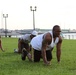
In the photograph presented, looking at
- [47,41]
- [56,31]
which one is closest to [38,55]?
[47,41]

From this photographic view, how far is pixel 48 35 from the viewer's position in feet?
29.9

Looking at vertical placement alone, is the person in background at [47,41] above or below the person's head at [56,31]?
below

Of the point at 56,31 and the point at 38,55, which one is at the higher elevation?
the point at 56,31

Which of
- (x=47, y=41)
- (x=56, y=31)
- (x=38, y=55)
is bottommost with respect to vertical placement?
(x=38, y=55)

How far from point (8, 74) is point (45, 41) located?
1.86 meters

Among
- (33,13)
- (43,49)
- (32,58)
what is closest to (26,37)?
(32,58)

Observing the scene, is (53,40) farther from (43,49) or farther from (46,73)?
(46,73)

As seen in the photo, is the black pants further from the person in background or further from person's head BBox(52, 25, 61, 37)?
person's head BBox(52, 25, 61, 37)

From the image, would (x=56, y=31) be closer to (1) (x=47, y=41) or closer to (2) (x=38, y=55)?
(1) (x=47, y=41)

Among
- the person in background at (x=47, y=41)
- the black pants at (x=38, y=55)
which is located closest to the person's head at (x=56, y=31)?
the person in background at (x=47, y=41)

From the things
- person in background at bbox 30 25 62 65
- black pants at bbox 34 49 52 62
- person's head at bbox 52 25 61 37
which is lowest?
black pants at bbox 34 49 52 62

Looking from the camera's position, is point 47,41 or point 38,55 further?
point 38,55

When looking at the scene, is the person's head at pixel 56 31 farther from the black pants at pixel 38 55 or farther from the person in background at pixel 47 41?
the black pants at pixel 38 55

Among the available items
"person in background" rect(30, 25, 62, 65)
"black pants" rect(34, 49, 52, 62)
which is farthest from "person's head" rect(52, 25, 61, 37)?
"black pants" rect(34, 49, 52, 62)
